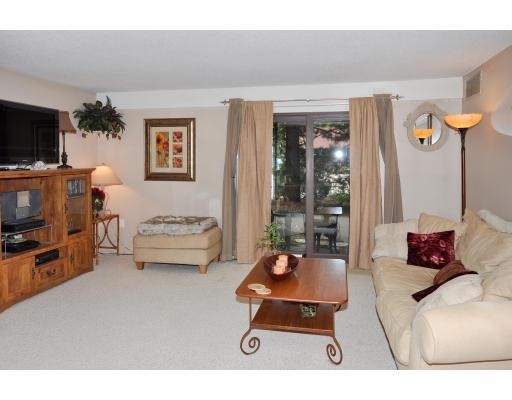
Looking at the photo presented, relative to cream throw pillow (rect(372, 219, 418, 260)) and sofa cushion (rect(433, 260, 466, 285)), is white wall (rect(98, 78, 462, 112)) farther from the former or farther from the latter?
sofa cushion (rect(433, 260, 466, 285))

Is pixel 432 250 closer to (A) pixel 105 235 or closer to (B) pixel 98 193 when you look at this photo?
(B) pixel 98 193

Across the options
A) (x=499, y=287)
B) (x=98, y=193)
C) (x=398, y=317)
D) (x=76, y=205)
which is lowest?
(x=398, y=317)

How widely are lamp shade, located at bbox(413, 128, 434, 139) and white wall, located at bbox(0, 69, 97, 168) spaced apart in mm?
4488

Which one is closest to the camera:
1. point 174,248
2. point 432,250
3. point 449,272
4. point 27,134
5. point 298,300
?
point 298,300

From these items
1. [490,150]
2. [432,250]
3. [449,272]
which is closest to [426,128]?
[490,150]

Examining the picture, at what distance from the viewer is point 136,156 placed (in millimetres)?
5914

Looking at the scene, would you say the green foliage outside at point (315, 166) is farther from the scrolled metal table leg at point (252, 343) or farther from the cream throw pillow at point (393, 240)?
the scrolled metal table leg at point (252, 343)

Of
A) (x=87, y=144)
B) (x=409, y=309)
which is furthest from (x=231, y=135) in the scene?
(x=409, y=309)

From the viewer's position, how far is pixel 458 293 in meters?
2.11

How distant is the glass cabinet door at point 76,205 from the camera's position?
184 inches

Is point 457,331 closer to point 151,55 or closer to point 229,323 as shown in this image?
point 229,323

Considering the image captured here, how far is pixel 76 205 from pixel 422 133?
4.36m
